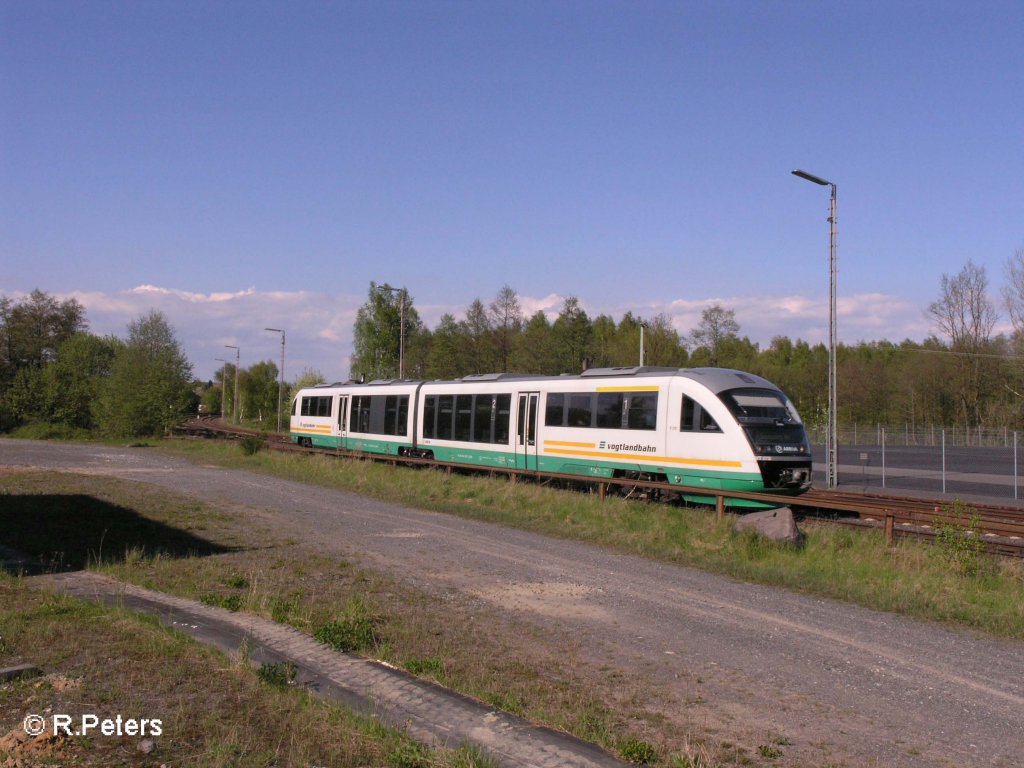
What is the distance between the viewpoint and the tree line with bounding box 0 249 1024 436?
175ft

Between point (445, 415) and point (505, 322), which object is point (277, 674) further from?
point (505, 322)

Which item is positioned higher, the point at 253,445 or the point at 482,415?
the point at 482,415

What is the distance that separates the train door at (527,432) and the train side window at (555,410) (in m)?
0.50

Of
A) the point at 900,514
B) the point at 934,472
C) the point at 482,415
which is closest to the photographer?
the point at 900,514

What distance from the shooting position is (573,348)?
66938 mm

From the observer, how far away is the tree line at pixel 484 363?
175 ft

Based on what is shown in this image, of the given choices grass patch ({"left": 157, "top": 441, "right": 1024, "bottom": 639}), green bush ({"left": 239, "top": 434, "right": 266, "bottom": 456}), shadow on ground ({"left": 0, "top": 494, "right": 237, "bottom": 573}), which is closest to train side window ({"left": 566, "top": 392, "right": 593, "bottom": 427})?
grass patch ({"left": 157, "top": 441, "right": 1024, "bottom": 639})

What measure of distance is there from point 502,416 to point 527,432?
1301mm

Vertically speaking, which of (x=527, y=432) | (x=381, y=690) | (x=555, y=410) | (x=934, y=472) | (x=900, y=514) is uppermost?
(x=555, y=410)

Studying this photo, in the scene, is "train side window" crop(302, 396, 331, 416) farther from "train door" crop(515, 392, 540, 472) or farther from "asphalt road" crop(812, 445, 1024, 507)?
"asphalt road" crop(812, 445, 1024, 507)

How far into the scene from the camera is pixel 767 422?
18.5m

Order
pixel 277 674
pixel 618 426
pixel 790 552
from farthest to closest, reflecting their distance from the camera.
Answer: pixel 618 426 < pixel 790 552 < pixel 277 674

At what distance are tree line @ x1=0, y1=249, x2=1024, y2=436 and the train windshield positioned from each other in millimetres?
37090

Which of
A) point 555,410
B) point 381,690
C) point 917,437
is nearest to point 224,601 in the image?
point 381,690
